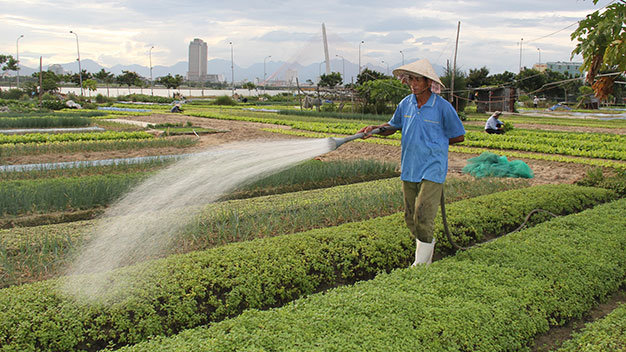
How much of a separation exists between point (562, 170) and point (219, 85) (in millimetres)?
139773

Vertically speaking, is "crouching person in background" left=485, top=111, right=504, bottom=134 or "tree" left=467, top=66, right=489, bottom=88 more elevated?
"tree" left=467, top=66, right=489, bottom=88

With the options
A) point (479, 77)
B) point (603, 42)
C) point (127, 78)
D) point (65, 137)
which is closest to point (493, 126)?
point (603, 42)

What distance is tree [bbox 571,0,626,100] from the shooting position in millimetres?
7383

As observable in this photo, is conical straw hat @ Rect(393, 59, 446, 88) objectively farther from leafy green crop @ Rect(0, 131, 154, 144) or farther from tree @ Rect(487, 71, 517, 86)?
tree @ Rect(487, 71, 517, 86)

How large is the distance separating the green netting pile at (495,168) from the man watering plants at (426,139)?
6.09 meters

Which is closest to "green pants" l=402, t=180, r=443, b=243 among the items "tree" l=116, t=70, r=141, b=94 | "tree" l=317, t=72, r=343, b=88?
"tree" l=317, t=72, r=343, b=88

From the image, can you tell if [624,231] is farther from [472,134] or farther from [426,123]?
[472,134]

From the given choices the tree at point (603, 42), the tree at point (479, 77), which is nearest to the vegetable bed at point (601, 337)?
the tree at point (603, 42)

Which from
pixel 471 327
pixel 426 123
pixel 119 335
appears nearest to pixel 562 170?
pixel 426 123

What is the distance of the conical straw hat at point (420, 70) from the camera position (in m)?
4.42

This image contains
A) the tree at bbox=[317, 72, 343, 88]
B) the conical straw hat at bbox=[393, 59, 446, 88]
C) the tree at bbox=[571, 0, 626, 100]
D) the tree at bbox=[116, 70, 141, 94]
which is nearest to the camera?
the conical straw hat at bbox=[393, 59, 446, 88]

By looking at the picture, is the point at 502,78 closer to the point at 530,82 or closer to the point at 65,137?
the point at 530,82

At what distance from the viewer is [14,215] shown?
657 centimetres

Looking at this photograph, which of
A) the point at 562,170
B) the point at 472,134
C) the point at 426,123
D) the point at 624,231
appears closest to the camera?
the point at 426,123
